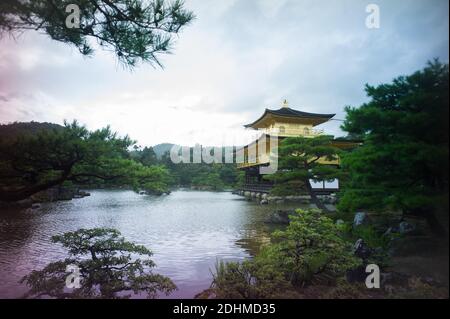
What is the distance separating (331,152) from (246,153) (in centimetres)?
1261

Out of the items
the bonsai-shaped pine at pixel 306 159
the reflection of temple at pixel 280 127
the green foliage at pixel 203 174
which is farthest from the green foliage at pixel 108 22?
the green foliage at pixel 203 174

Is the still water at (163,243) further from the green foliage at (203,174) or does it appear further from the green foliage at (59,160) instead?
the green foliage at (203,174)

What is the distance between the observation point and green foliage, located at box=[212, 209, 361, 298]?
306 cm

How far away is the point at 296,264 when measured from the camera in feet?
11.5

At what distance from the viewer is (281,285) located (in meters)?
3.17

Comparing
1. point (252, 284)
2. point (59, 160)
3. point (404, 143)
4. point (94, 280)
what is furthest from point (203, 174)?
point (404, 143)

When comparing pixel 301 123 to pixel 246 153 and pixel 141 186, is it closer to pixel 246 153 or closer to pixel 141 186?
pixel 246 153

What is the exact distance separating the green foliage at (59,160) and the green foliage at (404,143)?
10.7 ft

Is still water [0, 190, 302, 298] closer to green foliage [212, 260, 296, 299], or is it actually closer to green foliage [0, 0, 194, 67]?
green foliage [212, 260, 296, 299]

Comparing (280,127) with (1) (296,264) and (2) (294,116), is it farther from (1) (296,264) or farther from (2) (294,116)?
(1) (296,264)

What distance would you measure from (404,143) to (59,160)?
397cm

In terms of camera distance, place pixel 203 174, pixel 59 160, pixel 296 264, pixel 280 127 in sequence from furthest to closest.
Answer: pixel 203 174
pixel 280 127
pixel 296 264
pixel 59 160
